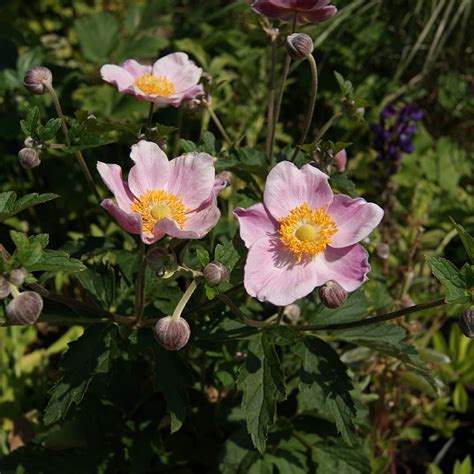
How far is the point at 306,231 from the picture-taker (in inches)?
63.1

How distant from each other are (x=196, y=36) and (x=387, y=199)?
6.07 feet

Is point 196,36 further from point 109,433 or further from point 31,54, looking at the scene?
point 109,433

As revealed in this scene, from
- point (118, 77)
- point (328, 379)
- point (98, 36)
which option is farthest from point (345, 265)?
point (98, 36)

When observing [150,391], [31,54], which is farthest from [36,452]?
[31,54]

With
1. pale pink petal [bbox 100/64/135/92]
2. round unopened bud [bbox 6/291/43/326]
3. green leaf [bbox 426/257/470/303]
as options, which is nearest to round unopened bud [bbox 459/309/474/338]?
green leaf [bbox 426/257/470/303]

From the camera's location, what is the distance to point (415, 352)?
1739mm

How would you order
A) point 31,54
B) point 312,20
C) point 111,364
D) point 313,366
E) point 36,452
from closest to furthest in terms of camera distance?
point 111,364, point 313,366, point 312,20, point 36,452, point 31,54

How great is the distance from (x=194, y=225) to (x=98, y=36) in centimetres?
205

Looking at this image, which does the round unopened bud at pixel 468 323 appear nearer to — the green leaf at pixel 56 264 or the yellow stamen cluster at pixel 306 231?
the yellow stamen cluster at pixel 306 231

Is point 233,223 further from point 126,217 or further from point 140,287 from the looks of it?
point 126,217

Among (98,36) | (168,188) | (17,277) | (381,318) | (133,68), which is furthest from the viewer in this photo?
(98,36)

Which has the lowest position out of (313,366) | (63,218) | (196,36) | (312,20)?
(63,218)

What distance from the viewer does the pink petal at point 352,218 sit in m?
1.55

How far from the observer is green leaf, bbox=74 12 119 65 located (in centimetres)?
323
